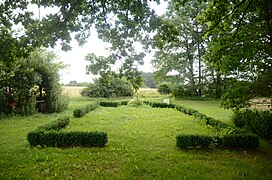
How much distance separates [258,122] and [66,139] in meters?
8.09

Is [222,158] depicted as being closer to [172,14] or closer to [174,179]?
[174,179]

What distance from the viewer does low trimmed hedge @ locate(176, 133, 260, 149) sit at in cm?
752

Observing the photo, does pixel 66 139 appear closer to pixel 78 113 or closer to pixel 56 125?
pixel 56 125

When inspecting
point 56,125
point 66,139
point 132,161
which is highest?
point 56,125

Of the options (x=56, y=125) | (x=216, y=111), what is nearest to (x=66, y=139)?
(x=56, y=125)

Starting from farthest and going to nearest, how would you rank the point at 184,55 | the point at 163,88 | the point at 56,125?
the point at 163,88 < the point at 184,55 < the point at 56,125

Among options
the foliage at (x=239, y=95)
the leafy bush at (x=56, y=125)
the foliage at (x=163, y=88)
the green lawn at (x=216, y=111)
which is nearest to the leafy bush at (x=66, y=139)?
the leafy bush at (x=56, y=125)

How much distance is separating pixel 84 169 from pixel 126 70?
280cm

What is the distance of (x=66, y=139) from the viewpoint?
7.81 m

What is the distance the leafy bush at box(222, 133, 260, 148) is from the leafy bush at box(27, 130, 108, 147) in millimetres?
4304

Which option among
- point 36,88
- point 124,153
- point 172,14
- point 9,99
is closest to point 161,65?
point 172,14

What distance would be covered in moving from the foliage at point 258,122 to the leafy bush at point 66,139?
265 inches

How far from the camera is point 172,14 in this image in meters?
33.0

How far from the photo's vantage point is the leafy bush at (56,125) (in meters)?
8.74
